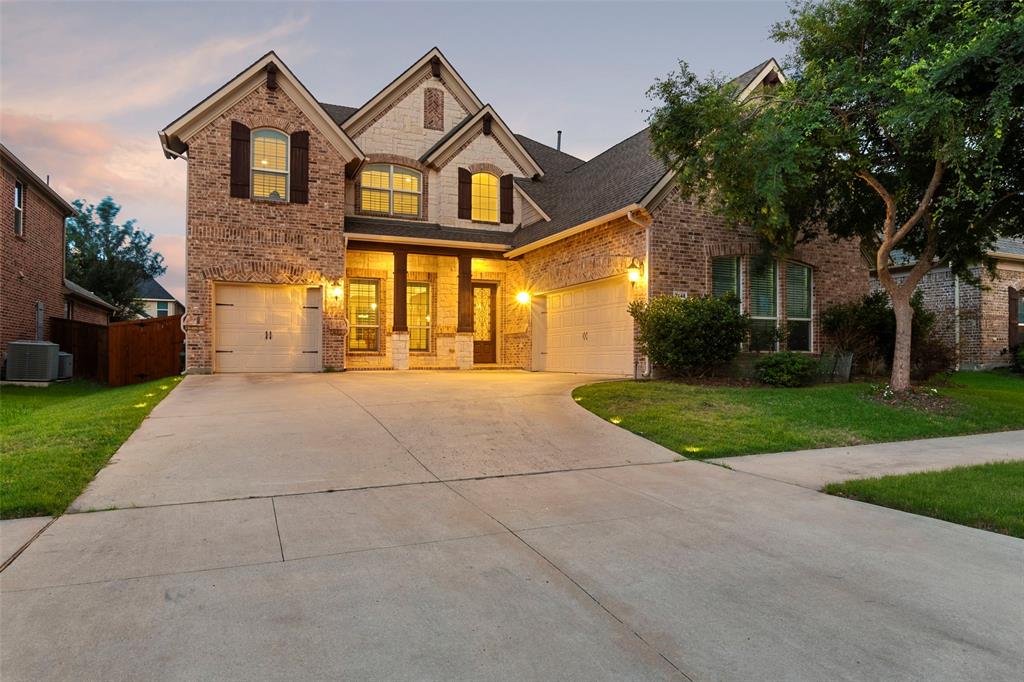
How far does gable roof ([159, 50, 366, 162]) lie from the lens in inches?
584

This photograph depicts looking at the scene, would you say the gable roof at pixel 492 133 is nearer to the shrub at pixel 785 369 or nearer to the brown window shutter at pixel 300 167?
the brown window shutter at pixel 300 167

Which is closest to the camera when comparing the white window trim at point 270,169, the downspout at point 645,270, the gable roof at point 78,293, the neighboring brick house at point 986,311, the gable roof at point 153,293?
the downspout at point 645,270

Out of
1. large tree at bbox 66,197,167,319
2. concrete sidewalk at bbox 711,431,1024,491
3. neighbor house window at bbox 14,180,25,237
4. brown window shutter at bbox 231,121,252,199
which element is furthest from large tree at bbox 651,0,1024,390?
large tree at bbox 66,197,167,319

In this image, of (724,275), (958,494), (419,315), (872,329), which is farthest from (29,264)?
(872,329)

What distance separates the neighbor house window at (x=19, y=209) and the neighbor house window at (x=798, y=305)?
2087cm

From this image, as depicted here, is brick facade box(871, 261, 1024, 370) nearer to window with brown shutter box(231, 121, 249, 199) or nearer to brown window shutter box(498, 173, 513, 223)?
brown window shutter box(498, 173, 513, 223)

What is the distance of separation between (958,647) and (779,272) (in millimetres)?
13413

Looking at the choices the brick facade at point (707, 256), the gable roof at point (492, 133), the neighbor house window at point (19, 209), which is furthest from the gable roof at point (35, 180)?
the brick facade at point (707, 256)

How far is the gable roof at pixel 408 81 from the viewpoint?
721 inches

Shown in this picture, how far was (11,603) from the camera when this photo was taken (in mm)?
3098

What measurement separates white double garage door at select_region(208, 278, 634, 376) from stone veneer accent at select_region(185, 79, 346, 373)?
1.22ft

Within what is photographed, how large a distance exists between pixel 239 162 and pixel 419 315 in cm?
653

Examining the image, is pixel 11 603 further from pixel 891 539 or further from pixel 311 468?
pixel 891 539

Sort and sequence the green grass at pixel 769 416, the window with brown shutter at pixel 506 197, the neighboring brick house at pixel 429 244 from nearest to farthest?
1. the green grass at pixel 769 416
2. the neighboring brick house at pixel 429 244
3. the window with brown shutter at pixel 506 197
